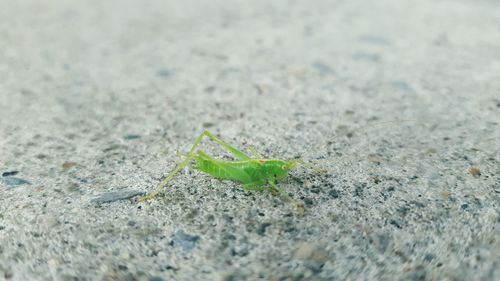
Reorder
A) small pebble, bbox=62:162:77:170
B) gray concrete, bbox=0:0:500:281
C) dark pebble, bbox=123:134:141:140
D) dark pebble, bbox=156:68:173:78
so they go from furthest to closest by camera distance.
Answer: dark pebble, bbox=156:68:173:78
dark pebble, bbox=123:134:141:140
small pebble, bbox=62:162:77:170
gray concrete, bbox=0:0:500:281

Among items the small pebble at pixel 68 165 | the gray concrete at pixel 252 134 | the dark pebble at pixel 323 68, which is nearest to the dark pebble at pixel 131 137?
the gray concrete at pixel 252 134

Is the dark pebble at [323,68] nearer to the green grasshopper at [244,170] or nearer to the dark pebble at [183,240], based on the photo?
the green grasshopper at [244,170]

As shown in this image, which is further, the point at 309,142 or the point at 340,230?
the point at 309,142

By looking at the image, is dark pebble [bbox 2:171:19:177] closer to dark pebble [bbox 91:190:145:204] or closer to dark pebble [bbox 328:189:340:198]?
dark pebble [bbox 91:190:145:204]

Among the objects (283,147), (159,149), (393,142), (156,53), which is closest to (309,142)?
(283,147)

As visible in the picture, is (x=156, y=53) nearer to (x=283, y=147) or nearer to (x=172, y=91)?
(x=172, y=91)

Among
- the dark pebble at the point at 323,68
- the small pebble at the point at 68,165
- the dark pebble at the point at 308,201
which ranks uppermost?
the dark pebble at the point at 323,68

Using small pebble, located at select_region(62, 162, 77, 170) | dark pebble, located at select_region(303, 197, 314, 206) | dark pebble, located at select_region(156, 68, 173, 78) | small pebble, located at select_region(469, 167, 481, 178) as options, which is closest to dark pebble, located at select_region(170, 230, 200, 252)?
dark pebble, located at select_region(303, 197, 314, 206)

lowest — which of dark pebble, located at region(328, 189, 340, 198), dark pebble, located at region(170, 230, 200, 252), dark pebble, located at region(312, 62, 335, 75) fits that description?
dark pebble, located at region(170, 230, 200, 252)
